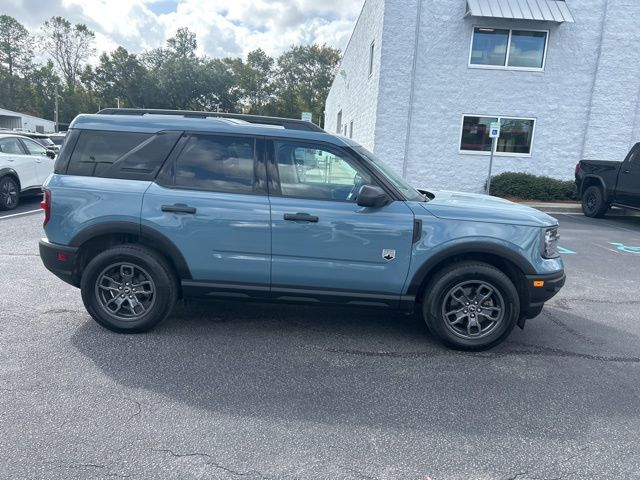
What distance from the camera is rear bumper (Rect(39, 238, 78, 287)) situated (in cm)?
408

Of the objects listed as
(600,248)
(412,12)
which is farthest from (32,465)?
(412,12)

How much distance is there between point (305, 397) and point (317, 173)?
186 cm

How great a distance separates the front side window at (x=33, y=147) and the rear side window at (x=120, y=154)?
8972mm

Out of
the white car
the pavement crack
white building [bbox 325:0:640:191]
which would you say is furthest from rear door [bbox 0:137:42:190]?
the pavement crack

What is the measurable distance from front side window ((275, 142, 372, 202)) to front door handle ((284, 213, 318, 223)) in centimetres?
19

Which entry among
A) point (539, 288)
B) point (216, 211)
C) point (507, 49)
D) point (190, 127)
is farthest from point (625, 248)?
point (507, 49)

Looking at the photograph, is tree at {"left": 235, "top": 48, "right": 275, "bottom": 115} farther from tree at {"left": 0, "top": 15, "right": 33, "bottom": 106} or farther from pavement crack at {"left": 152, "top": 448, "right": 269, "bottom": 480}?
pavement crack at {"left": 152, "top": 448, "right": 269, "bottom": 480}

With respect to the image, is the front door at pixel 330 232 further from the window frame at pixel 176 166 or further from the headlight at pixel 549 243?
the headlight at pixel 549 243

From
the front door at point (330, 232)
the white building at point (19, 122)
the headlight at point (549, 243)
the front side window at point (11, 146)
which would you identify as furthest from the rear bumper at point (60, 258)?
the white building at point (19, 122)

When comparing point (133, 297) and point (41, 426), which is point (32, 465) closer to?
point (41, 426)

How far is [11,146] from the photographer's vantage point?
10891 millimetres

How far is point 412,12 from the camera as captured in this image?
14.7 meters

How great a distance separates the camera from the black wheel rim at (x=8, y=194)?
34.0 ft

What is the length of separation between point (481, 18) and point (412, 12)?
84.5 inches
